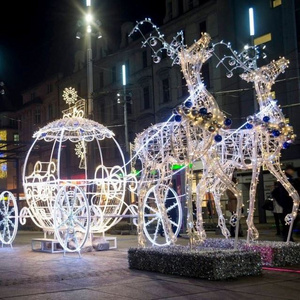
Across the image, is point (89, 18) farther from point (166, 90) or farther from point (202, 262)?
point (166, 90)

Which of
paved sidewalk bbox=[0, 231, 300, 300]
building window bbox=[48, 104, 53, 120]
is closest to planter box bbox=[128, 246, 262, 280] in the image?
paved sidewalk bbox=[0, 231, 300, 300]

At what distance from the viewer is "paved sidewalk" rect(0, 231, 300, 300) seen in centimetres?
751

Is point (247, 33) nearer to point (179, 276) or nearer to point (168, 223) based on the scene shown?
point (168, 223)

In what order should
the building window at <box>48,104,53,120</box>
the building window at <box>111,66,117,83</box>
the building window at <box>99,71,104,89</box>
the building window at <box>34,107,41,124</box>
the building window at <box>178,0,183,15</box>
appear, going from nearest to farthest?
the building window at <box>178,0,183,15</box> < the building window at <box>111,66,117,83</box> < the building window at <box>99,71,104,89</box> < the building window at <box>48,104,53,120</box> < the building window at <box>34,107,41,124</box>

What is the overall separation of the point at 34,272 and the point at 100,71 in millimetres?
36706

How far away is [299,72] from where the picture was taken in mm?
27734

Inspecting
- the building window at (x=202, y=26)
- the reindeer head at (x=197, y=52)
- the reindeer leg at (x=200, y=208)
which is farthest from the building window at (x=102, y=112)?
the reindeer head at (x=197, y=52)

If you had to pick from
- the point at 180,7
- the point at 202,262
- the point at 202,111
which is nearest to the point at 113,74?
the point at 180,7

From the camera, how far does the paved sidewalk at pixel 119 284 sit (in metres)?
7.51

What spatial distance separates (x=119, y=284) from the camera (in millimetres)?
8562

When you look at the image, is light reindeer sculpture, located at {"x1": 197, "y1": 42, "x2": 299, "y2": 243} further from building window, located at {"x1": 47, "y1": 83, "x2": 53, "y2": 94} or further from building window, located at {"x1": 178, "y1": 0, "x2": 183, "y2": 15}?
building window, located at {"x1": 47, "y1": 83, "x2": 53, "y2": 94}

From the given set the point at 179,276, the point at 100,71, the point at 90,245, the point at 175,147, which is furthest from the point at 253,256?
the point at 100,71

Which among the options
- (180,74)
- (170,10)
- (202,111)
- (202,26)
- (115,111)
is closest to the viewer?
(202,111)

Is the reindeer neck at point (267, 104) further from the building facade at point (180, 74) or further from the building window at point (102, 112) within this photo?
the building window at point (102, 112)
